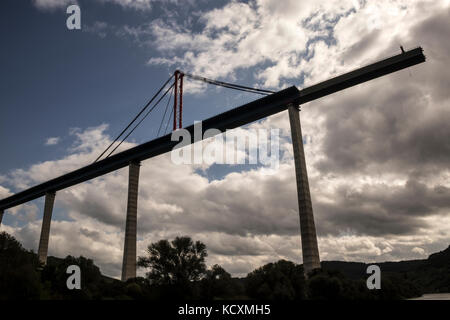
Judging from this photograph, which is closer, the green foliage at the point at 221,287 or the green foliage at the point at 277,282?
the green foliage at the point at 277,282

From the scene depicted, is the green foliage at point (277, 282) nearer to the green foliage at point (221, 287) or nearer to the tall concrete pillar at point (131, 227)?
the green foliage at point (221, 287)

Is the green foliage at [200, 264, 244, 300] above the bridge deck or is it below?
below

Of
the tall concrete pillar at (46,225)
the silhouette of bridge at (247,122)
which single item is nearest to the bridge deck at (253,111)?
the silhouette of bridge at (247,122)

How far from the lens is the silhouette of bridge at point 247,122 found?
119 ft

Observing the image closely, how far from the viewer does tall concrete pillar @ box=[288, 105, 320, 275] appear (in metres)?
35.3

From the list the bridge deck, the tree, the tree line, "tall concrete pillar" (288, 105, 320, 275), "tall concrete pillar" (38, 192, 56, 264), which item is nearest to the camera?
the tree line

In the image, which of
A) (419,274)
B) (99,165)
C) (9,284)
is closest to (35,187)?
(99,165)

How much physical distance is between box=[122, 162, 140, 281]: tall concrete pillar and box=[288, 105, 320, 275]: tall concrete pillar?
30.8 m

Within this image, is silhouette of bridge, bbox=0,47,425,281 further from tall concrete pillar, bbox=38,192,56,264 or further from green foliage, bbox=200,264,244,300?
green foliage, bbox=200,264,244,300

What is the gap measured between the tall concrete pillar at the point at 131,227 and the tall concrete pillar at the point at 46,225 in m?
29.5

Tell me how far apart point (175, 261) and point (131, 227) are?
11779 mm

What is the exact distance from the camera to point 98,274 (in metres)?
57.1

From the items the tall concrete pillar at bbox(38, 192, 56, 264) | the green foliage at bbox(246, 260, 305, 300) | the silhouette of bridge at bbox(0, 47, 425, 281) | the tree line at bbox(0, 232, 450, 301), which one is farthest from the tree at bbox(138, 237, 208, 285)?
the tall concrete pillar at bbox(38, 192, 56, 264)
